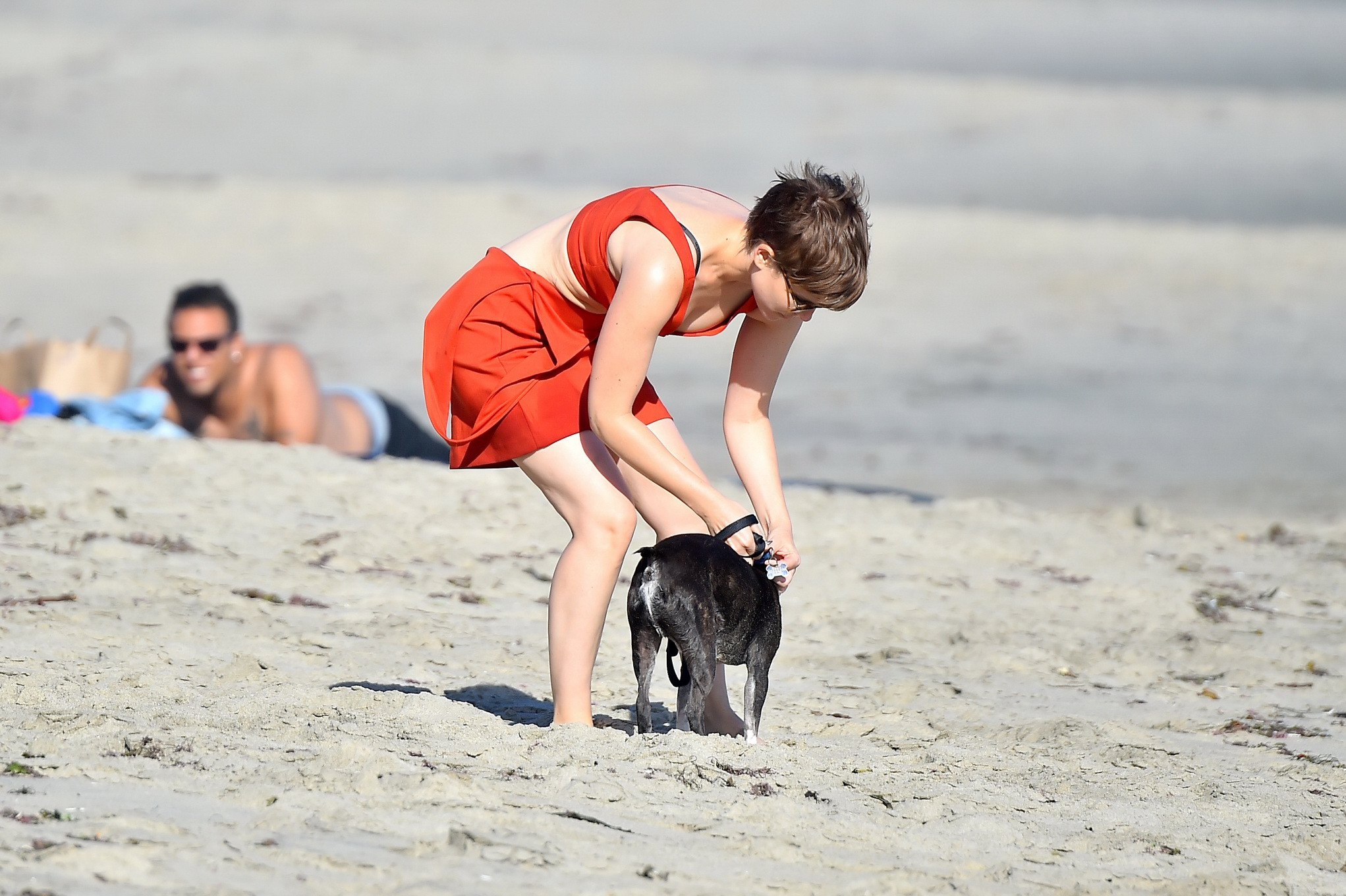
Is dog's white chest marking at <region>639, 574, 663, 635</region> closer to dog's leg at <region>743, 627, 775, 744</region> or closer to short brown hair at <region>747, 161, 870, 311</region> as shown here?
dog's leg at <region>743, 627, 775, 744</region>

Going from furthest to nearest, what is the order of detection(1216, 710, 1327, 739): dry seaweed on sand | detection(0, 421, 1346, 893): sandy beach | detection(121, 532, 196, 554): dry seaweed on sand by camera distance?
detection(121, 532, 196, 554): dry seaweed on sand → detection(1216, 710, 1327, 739): dry seaweed on sand → detection(0, 421, 1346, 893): sandy beach

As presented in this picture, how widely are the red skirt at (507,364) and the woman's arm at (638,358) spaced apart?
0.22 metres

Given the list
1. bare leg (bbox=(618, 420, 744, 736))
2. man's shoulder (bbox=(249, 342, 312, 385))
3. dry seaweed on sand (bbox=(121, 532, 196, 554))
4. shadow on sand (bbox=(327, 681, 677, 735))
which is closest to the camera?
bare leg (bbox=(618, 420, 744, 736))

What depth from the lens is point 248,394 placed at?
307 inches

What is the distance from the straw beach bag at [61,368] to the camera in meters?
7.89

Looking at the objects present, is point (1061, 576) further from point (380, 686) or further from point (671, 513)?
point (380, 686)

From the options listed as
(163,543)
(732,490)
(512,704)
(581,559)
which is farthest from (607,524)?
(732,490)

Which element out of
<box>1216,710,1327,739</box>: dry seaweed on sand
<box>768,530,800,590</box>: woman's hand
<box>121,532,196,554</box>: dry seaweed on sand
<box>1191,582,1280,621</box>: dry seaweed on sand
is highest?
<box>1191,582,1280,621</box>: dry seaweed on sand

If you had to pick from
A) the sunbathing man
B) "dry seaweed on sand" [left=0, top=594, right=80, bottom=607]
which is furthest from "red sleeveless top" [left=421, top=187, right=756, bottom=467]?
the sunbathing man

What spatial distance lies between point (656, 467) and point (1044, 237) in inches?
463

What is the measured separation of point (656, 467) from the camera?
3236 mm

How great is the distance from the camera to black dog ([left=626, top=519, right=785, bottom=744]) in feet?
10.8

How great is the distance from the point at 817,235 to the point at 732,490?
4.10 m

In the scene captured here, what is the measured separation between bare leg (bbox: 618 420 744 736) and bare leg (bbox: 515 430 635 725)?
0.10 metres
